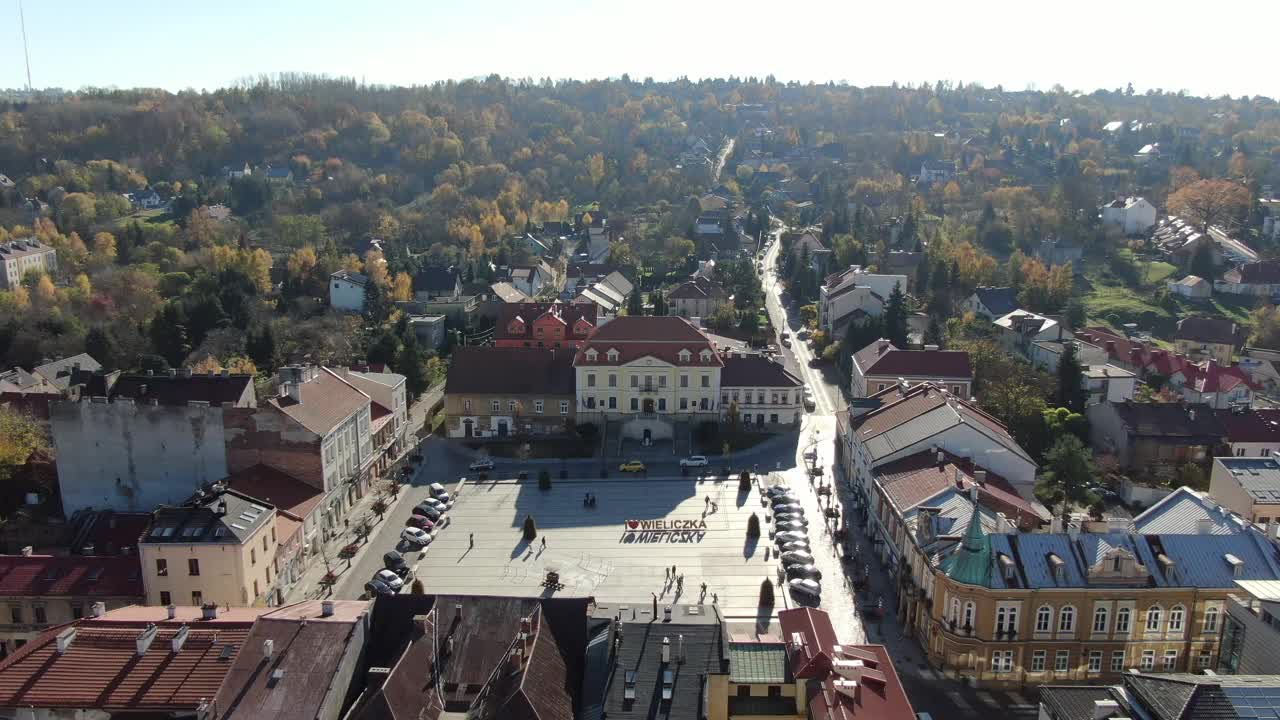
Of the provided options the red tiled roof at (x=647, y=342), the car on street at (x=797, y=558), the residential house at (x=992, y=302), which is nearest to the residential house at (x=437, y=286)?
the red tiled roof at (x=647, y=342)

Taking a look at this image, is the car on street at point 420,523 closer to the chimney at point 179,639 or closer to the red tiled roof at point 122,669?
the red tiled roof at point 122,669

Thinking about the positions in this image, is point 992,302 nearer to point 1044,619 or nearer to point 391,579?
point 1044,619

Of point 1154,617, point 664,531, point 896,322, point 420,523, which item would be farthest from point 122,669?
point 896,322

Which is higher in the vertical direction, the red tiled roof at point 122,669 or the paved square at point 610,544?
the red tiled roof at point 122,669

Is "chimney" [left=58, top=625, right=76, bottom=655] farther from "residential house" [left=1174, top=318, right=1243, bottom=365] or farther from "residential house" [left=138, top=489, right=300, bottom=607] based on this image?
"residential house" [left=1174, top=318, right=1243, bottom=365]

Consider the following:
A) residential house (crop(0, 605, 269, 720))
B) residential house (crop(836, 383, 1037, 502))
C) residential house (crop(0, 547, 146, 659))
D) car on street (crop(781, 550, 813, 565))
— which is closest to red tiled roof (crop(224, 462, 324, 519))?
residential house (crop(0, 547, 146, 659))
